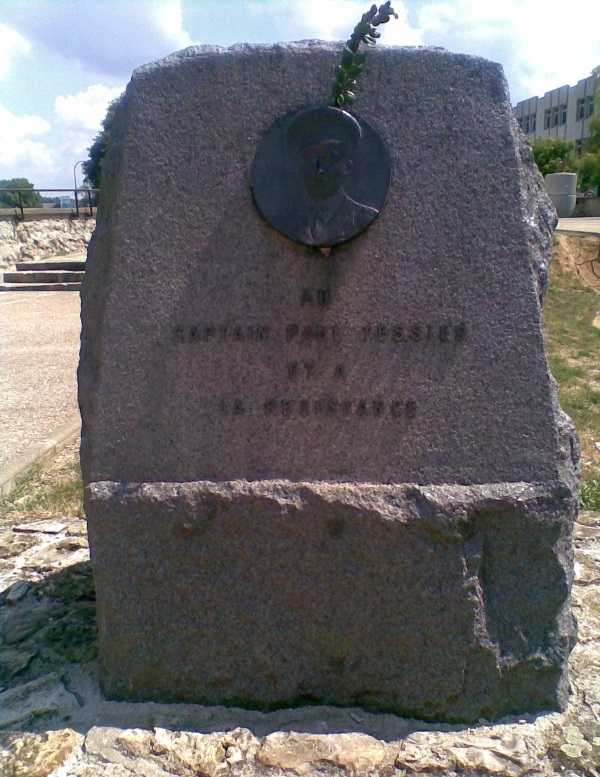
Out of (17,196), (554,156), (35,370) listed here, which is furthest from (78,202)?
(554,156)

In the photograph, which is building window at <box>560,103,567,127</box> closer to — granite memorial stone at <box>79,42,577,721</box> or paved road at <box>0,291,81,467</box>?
paved road at <box>0,291,81,467</box>

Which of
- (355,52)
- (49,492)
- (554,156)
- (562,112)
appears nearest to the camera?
(355,52)

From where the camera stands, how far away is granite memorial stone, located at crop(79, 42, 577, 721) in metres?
1.96

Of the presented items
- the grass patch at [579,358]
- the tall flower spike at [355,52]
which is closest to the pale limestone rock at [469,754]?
the tall flower spike at [355,52]

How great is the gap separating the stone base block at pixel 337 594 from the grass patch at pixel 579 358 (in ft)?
6.17

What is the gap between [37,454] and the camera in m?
4.75

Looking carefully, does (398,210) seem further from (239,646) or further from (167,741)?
(167,741)

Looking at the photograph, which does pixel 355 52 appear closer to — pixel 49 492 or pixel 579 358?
pixel 49 492

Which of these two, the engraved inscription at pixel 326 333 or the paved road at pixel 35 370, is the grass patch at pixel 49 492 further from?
the engraved inscription at pixel 326 333

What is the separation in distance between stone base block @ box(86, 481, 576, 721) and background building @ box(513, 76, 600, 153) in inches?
1846

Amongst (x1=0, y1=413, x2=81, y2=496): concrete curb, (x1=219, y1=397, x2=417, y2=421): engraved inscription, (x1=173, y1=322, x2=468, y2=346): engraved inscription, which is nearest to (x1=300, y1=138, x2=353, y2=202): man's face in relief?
(x1=173, y1=322, x2=468, y2=346): engraved inscription

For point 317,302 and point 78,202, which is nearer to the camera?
point 317,302

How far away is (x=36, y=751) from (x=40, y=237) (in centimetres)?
1995

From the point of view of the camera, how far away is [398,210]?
6.48 ft
